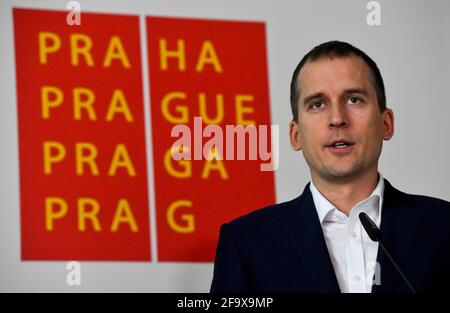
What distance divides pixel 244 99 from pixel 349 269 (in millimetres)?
1215

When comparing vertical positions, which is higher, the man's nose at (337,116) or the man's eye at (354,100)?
the man's eye at (354,100)

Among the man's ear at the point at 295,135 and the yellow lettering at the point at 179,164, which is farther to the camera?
the yellow lettering at the point at 179,164

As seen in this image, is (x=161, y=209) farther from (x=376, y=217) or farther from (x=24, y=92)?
(x=376, y=217)

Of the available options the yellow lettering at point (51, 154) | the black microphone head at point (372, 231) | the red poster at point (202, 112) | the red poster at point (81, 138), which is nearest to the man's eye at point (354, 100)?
the black microphone head at point (372, 231)

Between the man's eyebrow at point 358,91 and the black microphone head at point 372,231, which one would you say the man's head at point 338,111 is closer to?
the man's eyebrow at point 358,91

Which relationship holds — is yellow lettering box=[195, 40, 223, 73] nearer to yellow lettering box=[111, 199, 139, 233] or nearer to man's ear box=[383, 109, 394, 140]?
yellow lettering box=[111, 199, 139, 233]

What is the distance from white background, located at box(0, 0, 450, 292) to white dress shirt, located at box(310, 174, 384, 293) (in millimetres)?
922

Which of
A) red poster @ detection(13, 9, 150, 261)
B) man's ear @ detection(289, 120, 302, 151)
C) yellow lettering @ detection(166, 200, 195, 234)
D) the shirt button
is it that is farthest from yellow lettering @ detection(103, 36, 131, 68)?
the shirt button

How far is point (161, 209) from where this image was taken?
271 centimetres

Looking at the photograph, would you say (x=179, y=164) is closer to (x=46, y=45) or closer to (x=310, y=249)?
(x=46, y=45)

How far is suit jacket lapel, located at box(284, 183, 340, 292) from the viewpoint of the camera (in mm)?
1647

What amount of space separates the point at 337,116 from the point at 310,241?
272mm

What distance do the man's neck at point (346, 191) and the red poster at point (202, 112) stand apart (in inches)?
35.4

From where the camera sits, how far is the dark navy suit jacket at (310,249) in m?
1.66
